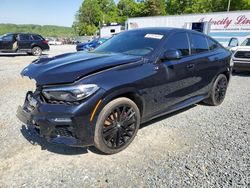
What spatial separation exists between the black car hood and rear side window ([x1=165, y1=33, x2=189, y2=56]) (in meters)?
0.75

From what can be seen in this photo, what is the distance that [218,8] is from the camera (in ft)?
166

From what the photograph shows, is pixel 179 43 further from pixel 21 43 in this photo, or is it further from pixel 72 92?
pixel 21 43

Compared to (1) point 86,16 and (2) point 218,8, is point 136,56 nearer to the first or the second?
(2) point 218,8

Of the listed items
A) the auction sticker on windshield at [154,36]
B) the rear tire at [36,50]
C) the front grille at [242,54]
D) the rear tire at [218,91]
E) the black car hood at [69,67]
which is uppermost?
the auction sticker on windshield at [154,36]

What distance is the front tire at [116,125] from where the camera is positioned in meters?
3.26

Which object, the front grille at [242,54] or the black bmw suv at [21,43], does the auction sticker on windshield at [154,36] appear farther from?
the black bmw suv at [21,43]

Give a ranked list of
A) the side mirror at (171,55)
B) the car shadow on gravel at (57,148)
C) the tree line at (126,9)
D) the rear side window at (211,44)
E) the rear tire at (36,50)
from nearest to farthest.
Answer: the car shadow on gravel at (57,148) → the side mirror at (171,55) → the rear side window at (211,44) → the rear tire at (36,50) → the tree line at (126,9)

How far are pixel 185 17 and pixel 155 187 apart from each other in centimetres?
1870

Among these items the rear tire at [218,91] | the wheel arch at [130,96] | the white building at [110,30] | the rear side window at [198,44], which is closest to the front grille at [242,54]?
the rear tire at [218,91]

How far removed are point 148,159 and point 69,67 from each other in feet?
5.19

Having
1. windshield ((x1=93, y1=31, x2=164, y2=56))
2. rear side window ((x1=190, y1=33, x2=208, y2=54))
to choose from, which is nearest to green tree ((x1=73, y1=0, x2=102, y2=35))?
rear side window ((x1=190, y1=33, x2=208, y2=54))

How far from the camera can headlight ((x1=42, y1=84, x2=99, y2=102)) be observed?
3031mm

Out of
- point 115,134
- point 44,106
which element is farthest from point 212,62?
point 44,106

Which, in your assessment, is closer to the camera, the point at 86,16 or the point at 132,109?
the point at 132,109
